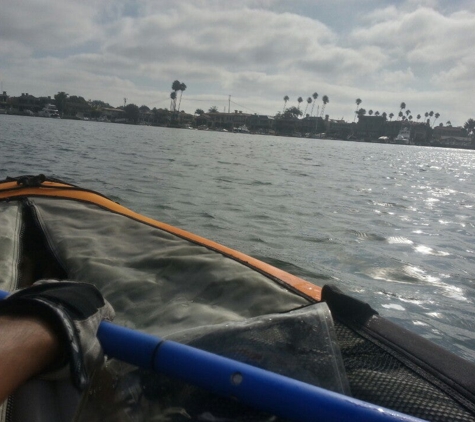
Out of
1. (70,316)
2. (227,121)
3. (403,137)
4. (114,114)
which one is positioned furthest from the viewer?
(227,121)

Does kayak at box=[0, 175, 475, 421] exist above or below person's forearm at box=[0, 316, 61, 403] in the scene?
below

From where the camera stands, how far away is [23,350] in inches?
40.8

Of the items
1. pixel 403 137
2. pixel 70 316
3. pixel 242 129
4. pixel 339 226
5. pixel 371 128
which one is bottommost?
pixel 242 129

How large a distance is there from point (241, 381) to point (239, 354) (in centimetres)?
23

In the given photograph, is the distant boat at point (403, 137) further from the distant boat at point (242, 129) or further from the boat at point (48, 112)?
the boat at point (48, 112)

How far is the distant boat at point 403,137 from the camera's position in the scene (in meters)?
105

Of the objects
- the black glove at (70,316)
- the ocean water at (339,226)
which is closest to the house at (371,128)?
the ocean water at (339,226)

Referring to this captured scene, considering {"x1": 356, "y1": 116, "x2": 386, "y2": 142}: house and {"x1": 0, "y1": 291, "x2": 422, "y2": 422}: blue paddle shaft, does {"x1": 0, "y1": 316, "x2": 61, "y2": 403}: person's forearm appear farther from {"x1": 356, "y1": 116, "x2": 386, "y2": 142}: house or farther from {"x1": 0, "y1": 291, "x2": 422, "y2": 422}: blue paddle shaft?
{"x1": 356, "y1": 116, "x2": 386, "y2": 142}: house

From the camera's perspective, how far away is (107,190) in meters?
7.99

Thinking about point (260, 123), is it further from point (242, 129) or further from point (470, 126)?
point (470, 126)

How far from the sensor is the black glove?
44.2 inches

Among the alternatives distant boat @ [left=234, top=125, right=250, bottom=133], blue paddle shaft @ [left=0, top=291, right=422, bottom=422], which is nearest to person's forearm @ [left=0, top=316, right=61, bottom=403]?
blue paddle shaft @ [left=0, top=291, right=422, bottom=422]

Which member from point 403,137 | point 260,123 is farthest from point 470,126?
point 260,123

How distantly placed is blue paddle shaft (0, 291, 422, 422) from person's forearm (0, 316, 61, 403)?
0.16 metres
